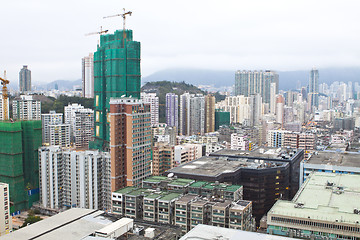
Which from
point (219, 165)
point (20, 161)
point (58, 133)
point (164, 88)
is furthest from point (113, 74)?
point (164, 88)

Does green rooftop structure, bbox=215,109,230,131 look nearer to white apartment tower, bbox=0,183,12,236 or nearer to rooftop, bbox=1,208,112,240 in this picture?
white apartment tower, bbox=0,183,12,236

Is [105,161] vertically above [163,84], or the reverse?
[163,84]

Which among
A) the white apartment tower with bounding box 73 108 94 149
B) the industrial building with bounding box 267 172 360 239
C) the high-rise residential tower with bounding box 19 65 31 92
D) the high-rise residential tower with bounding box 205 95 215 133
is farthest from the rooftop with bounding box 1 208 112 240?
the high-rise residential tower with bounding box 19 65 31 92

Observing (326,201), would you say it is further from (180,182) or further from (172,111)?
(172,111)

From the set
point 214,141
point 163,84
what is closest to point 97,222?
point 214,141

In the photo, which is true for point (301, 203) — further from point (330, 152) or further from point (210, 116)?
point (210, 116)

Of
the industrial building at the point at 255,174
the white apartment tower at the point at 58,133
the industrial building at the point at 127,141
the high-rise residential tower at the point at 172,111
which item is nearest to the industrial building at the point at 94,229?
the industrial building at the point at 255,174

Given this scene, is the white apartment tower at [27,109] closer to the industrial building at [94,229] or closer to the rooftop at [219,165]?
the rooftop at [219,165]
